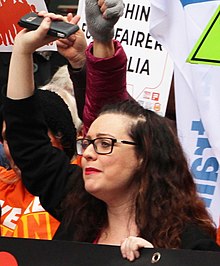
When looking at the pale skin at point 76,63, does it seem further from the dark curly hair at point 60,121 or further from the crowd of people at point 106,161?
the dark curly hair at point 60,121

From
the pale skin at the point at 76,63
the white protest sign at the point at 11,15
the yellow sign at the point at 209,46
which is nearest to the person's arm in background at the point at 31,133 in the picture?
the pale skin at the point at 76,63

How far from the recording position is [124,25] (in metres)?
3.60

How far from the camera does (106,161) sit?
7.26 feet

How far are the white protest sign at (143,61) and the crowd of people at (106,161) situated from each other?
28.3 inches

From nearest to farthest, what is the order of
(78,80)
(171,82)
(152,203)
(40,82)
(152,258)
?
1. (152,258)
2. (152,203)
3. (78,80)
4. (171,82)
5. (40,82)

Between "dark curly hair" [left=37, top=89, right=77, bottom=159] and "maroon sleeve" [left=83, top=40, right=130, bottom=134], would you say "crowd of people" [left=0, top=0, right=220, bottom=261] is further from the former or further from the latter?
"dark curly hair" [left=37, top=89, right=77, bottom=159]

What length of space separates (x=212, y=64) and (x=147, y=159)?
529mm

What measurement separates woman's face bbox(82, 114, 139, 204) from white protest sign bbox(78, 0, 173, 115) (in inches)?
42.8

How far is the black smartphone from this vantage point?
2305 millimetres

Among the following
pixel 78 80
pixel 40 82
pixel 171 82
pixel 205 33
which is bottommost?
pixel 40 82

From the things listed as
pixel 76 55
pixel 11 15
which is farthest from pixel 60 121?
pixel 11 15

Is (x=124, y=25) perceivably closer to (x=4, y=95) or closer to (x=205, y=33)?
(x=205, y=33)

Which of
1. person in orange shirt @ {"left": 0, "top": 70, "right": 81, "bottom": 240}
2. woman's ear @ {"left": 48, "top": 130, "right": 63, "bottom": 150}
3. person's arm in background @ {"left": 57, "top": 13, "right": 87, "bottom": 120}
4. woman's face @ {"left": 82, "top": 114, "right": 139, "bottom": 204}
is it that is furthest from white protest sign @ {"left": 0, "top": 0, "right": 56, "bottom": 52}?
woman's face @ {"left": 82, "top": 114, "right": 139, "bottom": 204}

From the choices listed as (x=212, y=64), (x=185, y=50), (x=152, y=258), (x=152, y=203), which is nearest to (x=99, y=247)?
(x=152, y=258)
